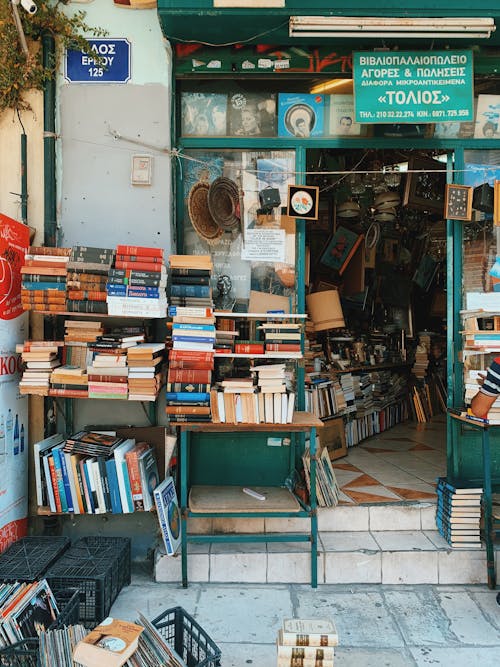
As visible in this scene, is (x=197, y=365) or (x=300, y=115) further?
(x=300, y=115)

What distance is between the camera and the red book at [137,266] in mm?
3818

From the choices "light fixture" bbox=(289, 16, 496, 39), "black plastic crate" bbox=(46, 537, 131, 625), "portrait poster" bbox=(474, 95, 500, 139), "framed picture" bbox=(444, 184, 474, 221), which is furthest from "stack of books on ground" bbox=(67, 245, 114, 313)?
"portrait poster" bbox=(474, 95, 500, 139)

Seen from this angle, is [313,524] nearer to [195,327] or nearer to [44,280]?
[195,327]

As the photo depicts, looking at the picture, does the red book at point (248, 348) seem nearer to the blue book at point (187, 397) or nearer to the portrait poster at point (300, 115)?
the blue book at point (187, 397)

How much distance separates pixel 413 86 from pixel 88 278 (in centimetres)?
301

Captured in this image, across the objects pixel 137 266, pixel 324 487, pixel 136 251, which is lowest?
pixel 324 487

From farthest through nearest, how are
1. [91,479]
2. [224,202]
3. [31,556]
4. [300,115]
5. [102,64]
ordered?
[300,115] → [224,202] → [102,64] → [91,479] → [31,556]

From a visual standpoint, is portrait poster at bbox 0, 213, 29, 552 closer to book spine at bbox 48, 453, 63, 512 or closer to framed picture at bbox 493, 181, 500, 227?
book spine at bbox 48, 453, 63, 512

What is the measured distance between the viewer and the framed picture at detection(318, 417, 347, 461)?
595 centimetres

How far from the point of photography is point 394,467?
5578 millimetres

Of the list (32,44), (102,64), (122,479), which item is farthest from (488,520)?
(32,44)

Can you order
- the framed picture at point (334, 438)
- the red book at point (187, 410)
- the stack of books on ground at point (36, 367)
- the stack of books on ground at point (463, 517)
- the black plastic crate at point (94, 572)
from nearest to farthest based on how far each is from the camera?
1. the black plastic crate at point (94, 572)
2. the red book at point (187, 410)
3. the stack of books on ground at point (36, 367)
4. the stack of books on ground at point (463, 517)
5. the framed picture at point (334, 438)

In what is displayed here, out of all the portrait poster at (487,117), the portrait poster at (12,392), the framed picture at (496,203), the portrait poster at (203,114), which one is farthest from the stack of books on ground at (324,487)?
the portrait poster at (487,117)

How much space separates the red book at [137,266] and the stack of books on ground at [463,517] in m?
2.90
